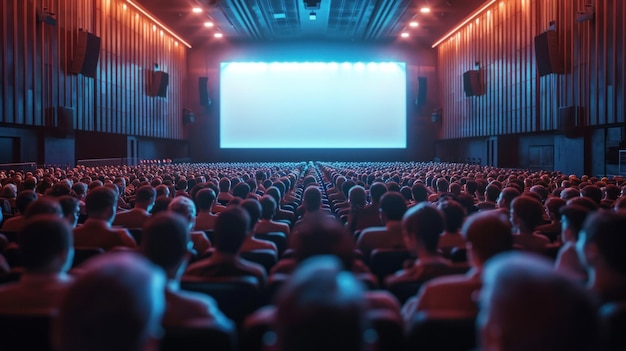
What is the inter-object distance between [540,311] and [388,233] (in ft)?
10.8

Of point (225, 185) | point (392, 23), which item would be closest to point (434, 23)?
point (392, 23)

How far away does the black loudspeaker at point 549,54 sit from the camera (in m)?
19.4

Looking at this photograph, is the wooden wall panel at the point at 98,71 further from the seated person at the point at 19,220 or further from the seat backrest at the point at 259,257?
the seat backrest at the point at 259,257

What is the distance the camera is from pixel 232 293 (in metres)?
2.94

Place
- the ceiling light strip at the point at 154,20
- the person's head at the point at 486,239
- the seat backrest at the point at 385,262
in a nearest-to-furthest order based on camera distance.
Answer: the person's head at the point at 486,239 → the seat backrest at the point at 385,262 → the ceiling light strip at the point at 154,20

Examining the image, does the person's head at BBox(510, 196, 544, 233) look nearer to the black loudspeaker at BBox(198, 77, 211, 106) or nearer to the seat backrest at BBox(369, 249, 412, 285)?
the seat backrest at BBox(369, 249, 412, 285)

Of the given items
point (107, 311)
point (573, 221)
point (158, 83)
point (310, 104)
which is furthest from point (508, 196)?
point (310, 104)

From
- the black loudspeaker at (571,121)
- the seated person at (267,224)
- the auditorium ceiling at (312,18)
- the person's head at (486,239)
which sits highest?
the auditorium ceiling at (312,18)

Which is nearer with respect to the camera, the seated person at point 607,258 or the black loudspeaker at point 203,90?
the seated person at point 607,258

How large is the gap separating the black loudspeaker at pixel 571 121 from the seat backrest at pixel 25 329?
18628 millimetres

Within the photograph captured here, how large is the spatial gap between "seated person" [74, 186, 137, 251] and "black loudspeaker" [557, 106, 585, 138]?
16724 millimetres

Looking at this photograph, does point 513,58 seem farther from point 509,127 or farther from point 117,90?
point 117,90

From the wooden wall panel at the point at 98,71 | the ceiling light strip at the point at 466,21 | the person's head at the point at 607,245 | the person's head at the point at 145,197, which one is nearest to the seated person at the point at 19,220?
the person's head at the point at 145,197

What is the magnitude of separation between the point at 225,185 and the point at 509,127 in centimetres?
1769
